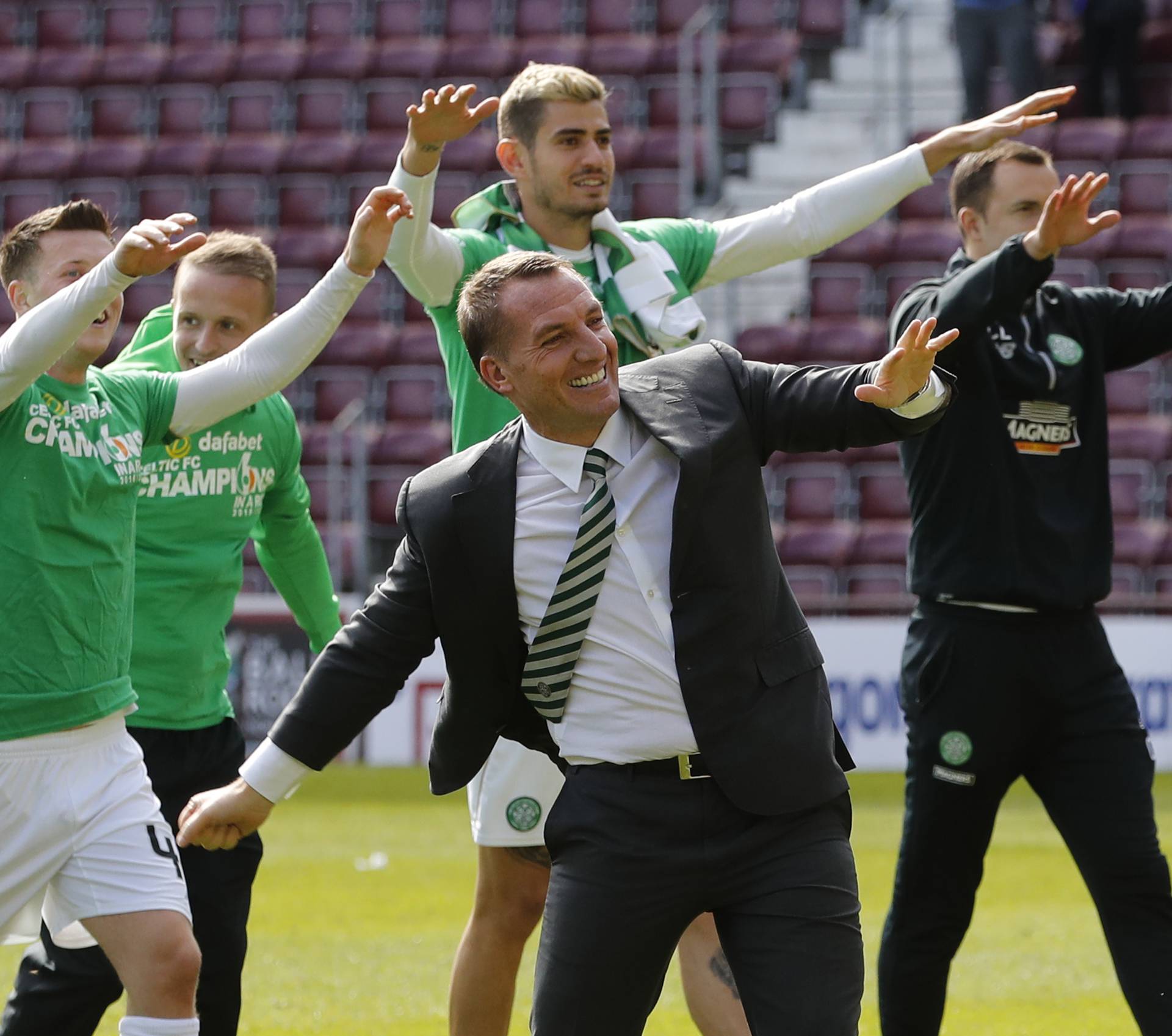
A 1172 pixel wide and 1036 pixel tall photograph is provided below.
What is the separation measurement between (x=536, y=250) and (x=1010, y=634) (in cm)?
158

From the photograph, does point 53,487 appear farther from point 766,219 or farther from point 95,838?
point 766,219

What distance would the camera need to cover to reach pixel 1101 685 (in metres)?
4.98

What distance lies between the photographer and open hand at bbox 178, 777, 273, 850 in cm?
377

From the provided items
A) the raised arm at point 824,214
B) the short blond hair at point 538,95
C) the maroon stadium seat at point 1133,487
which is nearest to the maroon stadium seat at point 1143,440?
the maroon stadium seat at point 1133,487

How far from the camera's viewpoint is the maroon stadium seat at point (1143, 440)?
14547mm

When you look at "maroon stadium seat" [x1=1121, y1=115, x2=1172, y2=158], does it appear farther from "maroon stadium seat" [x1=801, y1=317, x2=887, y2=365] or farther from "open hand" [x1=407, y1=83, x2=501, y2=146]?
"open hand" [x1=407, y1=83, x2=501, y2=146]

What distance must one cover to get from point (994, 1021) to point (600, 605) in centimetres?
312

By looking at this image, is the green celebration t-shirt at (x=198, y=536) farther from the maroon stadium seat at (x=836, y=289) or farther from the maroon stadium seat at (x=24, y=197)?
the maroon stadium seat at (x=24, y=197)

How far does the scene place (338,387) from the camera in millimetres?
16484

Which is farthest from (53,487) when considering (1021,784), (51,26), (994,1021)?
(51,26)

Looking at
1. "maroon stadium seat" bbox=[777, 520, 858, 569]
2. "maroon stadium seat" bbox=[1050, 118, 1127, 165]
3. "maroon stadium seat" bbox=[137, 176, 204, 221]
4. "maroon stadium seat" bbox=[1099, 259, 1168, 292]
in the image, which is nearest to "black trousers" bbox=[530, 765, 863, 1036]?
"maroon stadium seat" bbox=[777, 520, 858, 569]

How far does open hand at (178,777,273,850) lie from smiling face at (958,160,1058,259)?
269 centimetres

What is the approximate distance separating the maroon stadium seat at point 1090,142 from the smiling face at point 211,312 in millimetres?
12023

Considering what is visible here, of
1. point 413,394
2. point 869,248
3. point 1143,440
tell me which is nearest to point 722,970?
point 1143,440
